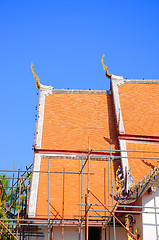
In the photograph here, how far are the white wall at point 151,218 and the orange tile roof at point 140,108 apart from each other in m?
4.29

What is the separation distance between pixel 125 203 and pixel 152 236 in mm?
1385

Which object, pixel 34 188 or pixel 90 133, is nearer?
pixel 34 188

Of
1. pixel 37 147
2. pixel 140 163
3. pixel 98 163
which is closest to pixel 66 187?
pixel 98 163

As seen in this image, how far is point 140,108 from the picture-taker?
18.8 m

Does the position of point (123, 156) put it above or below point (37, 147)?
below

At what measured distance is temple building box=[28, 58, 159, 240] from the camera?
13789mm

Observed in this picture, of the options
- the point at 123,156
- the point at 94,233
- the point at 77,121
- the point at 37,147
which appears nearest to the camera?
the point at 123,156

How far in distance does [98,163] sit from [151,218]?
3.74 meters

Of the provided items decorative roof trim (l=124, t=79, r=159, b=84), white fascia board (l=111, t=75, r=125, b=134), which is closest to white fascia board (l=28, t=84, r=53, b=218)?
white fascia board (l=111, t=75, r=125, b=134)

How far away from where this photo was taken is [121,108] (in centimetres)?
1859

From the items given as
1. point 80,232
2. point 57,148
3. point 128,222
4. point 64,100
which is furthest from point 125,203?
point 64,100

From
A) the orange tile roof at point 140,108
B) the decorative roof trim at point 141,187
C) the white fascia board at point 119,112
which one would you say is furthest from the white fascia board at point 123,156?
the decorative roof trim at point 141,187

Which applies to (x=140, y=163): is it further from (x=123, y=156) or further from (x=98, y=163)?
(x=98, y=163)

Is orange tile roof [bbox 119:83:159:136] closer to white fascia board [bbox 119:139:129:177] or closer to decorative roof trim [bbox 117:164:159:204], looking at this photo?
white fascia board [bbox 119:139:129:177]
